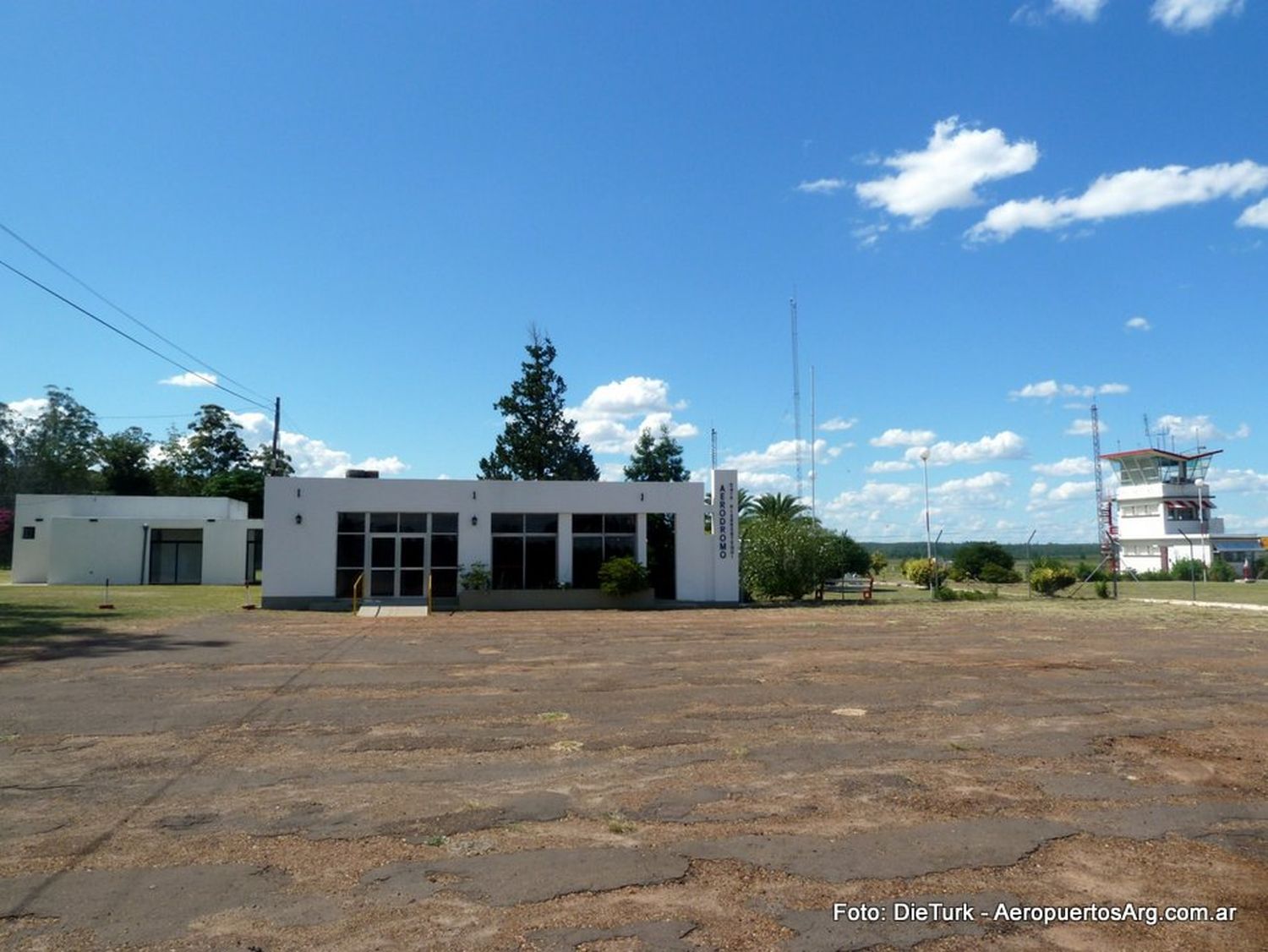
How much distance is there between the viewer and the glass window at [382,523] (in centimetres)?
3011

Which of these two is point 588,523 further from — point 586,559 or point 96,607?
point 96,607

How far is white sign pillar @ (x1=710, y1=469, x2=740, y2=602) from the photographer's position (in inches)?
1267

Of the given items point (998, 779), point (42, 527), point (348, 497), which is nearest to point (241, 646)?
point (348, 497)

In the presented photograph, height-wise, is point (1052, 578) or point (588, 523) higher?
point (588, 523)

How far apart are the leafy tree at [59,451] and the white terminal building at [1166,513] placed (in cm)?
8851

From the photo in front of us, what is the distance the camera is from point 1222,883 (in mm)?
5418

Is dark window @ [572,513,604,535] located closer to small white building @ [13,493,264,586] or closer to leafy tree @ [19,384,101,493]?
small white building @ [13,493,264,586]

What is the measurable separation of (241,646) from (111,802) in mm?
11134

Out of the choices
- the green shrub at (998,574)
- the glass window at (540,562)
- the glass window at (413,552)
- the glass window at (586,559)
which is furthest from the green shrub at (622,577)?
the green shrub at (998,574)

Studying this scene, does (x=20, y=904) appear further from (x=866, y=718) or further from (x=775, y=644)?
(x=775, y=644)

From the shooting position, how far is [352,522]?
98.3ft

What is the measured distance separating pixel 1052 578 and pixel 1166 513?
1795 inches

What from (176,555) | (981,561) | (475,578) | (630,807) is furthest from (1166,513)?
(630,807)

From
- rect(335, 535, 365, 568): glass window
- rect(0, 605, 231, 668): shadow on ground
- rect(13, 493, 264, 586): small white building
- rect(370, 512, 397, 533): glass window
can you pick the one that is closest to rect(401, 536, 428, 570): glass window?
rect(370, 512, 397, 533): glass window
